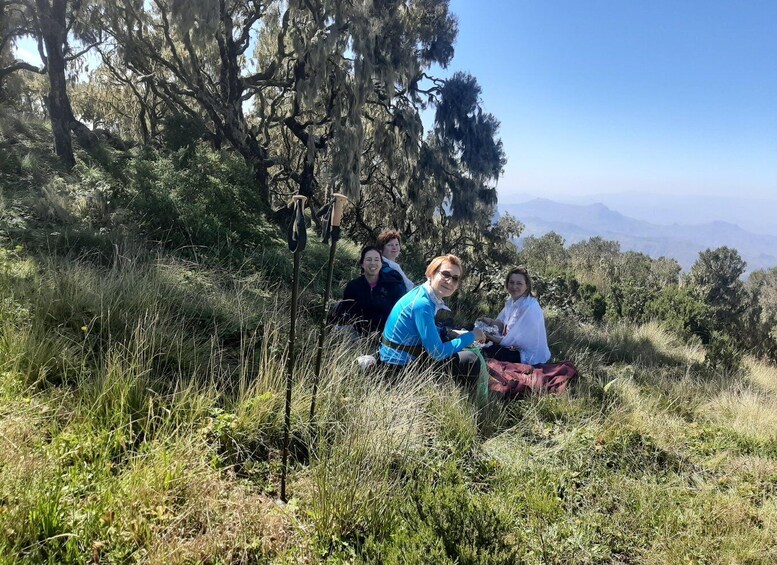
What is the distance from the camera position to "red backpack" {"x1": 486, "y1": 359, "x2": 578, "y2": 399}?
390cm

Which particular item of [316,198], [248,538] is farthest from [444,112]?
[248,538]

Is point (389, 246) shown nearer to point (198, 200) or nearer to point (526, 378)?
point (526, 378)

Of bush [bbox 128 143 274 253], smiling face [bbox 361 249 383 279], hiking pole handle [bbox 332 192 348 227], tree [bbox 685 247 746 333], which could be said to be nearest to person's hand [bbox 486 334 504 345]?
smiling face [bbox 361 249 383 279]

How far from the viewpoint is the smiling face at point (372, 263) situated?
477 centimetres

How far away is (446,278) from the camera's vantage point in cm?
352

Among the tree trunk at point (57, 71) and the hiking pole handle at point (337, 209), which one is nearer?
the hiking pole handle at point (337, 209)

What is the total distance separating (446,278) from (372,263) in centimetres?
140

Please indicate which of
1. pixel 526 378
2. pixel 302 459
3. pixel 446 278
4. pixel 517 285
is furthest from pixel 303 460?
pixel 517 285

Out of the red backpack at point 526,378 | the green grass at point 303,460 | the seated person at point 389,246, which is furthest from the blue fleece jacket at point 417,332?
the seated person at point 389,246

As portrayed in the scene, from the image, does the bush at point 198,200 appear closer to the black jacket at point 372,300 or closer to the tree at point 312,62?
the tree at point 312,62

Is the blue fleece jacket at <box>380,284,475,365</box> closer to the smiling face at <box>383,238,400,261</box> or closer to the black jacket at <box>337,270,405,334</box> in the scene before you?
the black jacket at <box>337,270,405,334</box>

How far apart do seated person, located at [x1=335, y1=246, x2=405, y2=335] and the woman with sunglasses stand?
1016 millimetres

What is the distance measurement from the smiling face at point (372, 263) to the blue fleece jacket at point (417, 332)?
1.18m

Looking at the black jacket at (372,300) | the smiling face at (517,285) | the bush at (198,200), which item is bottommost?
the black jacket at (372,300)
